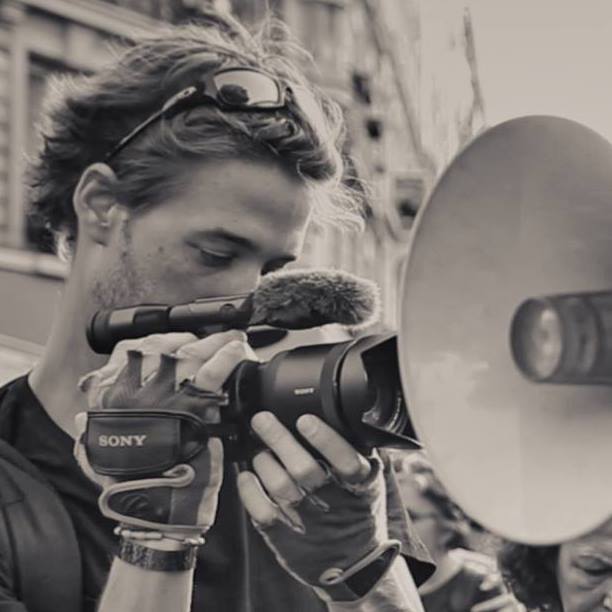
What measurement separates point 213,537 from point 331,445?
0.33 m

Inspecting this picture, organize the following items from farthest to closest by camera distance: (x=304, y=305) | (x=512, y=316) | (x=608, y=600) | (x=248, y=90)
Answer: (x=608, y=600) < (x=248, y=90) < (x=304, y=305) < (x=512, y=316)

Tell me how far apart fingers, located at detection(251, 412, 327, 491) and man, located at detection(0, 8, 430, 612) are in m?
0.09

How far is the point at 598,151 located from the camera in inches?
42.4

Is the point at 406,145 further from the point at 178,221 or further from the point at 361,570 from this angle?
the point at 361,570

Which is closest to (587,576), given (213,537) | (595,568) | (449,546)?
(595,568)

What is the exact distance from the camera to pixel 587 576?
73.6 inches

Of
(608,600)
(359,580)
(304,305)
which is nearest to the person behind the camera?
(359,580)

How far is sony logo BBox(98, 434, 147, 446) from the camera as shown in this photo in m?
1.19

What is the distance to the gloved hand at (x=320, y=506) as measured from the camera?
1.16 meters

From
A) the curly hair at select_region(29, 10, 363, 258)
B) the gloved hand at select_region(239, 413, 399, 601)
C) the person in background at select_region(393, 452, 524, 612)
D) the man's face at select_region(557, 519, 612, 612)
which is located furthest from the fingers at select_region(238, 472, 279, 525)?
the man's face at select_region(557, 519, 612, 612)

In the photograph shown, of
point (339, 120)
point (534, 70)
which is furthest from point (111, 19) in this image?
point (534, 70)

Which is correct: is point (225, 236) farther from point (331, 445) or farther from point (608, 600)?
point (608, 600)

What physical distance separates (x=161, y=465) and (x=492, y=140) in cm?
38

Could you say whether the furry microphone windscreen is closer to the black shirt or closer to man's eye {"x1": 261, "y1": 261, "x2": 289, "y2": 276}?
man's eye {"x1": 261, "y1": 261, "x2": 289, "y2": 276}
